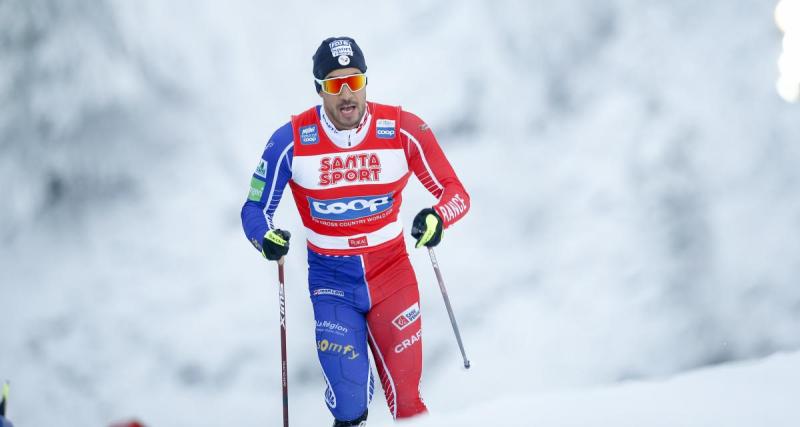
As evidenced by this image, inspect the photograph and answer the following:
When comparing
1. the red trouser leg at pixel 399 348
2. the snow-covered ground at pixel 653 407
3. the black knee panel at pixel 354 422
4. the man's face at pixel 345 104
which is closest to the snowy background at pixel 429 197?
the red trouser leg at pixel 399 348

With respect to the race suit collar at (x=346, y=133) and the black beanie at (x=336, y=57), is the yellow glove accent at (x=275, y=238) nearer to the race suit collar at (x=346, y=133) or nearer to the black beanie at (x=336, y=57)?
the race suit collar at (x=346, y=133)

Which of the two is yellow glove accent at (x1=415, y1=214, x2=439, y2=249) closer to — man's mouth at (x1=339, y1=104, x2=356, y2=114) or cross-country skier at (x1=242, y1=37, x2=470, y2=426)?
cross-country skier at (x1=242, y1=37, x2=470, y2=426)

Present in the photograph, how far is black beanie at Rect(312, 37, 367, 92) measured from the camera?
3.60 meters

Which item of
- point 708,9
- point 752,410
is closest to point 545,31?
point 708,9

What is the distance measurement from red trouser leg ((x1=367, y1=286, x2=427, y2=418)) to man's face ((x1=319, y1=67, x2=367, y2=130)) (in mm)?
884

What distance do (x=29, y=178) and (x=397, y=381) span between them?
310cm

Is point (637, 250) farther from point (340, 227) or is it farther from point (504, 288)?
point (340, 227)

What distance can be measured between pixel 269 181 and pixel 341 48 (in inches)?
29.9

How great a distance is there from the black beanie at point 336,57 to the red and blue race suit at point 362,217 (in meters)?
0.28

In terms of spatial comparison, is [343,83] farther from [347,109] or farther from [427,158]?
[427,158]

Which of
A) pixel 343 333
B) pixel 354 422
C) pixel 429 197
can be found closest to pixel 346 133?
pixel 343 333

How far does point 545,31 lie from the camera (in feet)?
19.0

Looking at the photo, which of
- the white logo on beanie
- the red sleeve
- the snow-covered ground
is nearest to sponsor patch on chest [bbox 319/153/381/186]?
the red sleeve

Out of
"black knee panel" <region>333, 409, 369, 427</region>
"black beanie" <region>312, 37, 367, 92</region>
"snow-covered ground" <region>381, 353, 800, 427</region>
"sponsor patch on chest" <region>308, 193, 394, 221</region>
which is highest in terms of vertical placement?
"black beanie" <region>312, 37, 367, 92</region>
